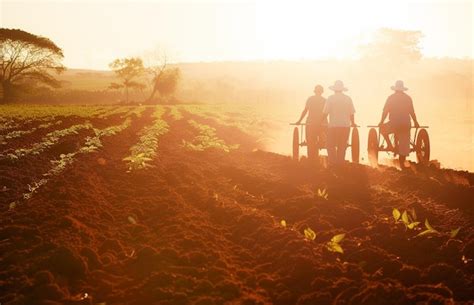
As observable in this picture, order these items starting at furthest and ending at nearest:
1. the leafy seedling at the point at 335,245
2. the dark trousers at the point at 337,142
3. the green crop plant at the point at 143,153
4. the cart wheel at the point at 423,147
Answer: the cart wheel at the point at 423,147 < the dark trousers at the point at 337,142 < the green crop plant at the point at 143,153 < the leafy seedling at the point at 335,245

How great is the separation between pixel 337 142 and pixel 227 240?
595cm

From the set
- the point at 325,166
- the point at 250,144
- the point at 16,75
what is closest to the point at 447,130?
the point at 250,144

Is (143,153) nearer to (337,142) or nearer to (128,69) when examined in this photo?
(337,142)

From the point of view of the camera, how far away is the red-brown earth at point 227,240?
500 cm

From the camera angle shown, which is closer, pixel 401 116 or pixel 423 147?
pixel 401 116

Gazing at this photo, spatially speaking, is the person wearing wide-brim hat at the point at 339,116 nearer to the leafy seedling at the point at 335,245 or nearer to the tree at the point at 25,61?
the leafy seedling at the point at 335,245

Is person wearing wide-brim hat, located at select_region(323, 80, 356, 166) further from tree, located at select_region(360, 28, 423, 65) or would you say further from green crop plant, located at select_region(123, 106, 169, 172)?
tree, located at select_region(360, 28, 423, 65)

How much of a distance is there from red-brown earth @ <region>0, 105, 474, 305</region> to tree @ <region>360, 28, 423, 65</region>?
193ft

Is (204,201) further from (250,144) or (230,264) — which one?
(250,144)

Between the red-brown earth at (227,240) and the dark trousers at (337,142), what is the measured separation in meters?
1.17

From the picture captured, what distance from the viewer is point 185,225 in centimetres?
712

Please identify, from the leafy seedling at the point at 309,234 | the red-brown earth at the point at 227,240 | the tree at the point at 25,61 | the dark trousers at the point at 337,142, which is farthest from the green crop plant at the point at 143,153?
the tree at the point at 25,61

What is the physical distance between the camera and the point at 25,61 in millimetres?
50969

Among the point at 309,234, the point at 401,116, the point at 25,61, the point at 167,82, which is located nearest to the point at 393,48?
the point at 167,82
